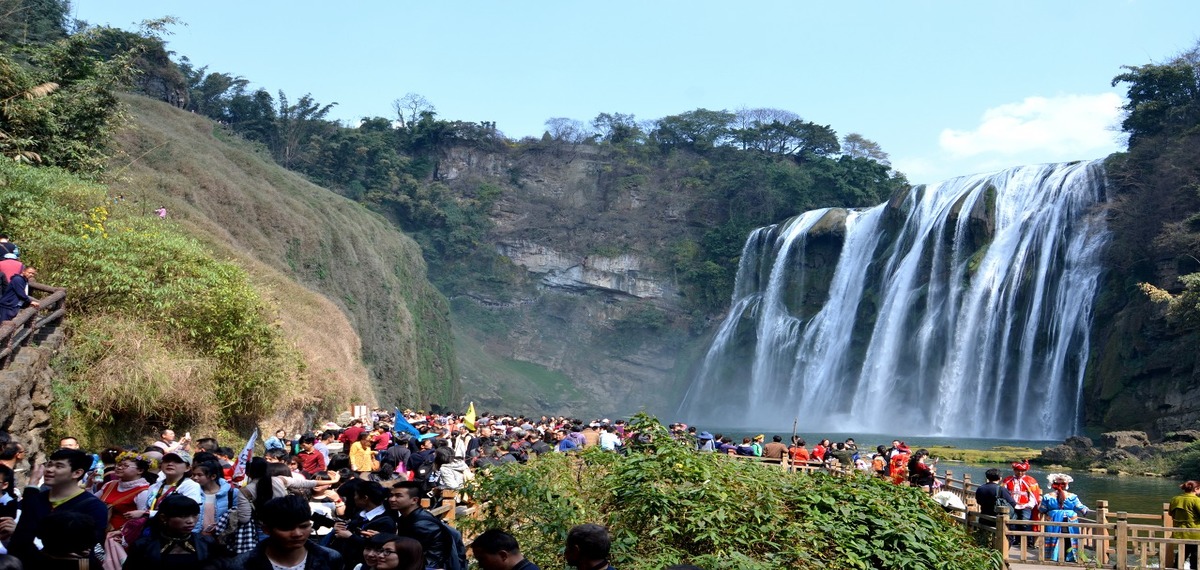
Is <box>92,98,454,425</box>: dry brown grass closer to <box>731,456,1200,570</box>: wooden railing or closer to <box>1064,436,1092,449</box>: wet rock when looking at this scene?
<box>731,456,1200,570</box>: wooden railing

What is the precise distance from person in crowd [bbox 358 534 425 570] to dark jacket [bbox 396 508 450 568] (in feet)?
2.89

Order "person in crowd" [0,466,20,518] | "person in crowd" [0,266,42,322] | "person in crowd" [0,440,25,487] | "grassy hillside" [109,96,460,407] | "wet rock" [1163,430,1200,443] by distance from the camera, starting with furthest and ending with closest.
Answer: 1. "wet rock" [1163,430,1200,443]
2. "grassy hillside" [109,96,460,407]
3. "person in crowd" [0,266,42,322]
4. "person in crowd" [0,440,25,487]
5. "person in crowd" [0,466,20,518]

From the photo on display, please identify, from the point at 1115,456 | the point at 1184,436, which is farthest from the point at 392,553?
the point at 1184,436

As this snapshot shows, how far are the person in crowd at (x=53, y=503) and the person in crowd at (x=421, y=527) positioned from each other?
156 centimetres

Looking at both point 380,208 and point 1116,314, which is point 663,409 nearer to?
point 380,208

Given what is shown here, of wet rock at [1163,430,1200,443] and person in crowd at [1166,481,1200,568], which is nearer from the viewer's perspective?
person in crowd at [1166,481,1200,568]

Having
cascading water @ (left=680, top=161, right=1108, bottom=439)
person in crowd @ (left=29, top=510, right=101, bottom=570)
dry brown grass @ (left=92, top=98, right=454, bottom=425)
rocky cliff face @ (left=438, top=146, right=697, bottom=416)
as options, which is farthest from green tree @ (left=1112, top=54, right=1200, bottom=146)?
person in crowd @ (left=29, top=510, right=101, bottom=570)

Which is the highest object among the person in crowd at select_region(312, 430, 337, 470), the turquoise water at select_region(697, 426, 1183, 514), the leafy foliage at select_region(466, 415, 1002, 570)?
the leafy foliage at select_region(466, 415, 1002, 570)

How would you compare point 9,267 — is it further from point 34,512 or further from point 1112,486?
point 1112,486

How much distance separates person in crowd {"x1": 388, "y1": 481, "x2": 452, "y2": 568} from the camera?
5.71 metres

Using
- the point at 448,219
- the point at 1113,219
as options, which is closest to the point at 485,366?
the point at 448,219

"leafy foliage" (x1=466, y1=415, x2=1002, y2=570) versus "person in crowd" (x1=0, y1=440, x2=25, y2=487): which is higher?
"person in crowd" (x1=0, y1=440, x2=25, y2=487)

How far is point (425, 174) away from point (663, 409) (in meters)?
25.3

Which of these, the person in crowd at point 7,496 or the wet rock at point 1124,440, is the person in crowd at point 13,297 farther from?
the wet rock at point 1124,440
